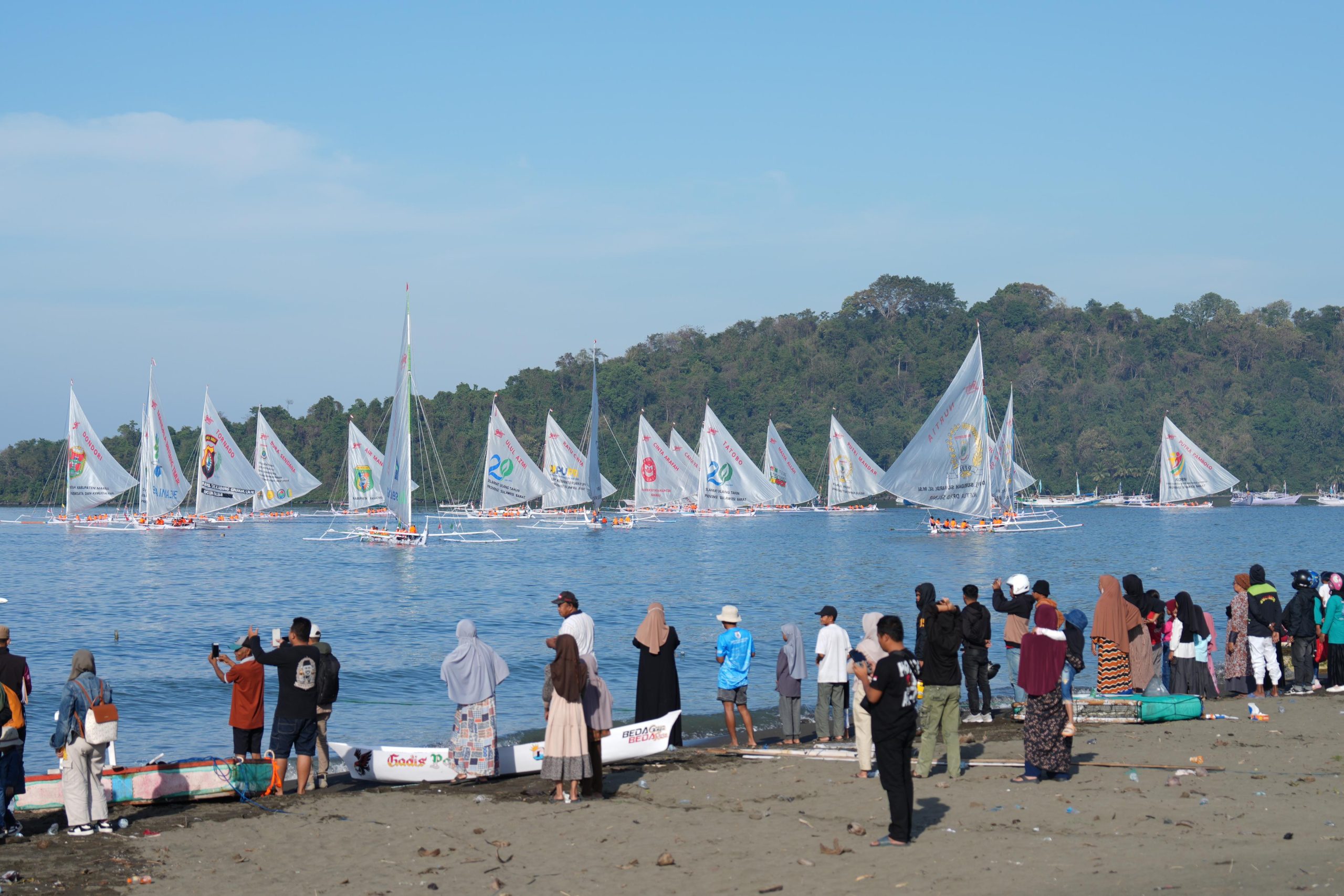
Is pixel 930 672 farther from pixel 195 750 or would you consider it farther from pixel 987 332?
pixel 987 332

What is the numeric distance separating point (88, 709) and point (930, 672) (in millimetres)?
6956

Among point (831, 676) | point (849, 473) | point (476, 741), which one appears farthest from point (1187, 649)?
point (849, 473)

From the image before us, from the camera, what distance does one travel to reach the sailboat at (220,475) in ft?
244

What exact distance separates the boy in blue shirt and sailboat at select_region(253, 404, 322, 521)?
Answer: 2954 inches

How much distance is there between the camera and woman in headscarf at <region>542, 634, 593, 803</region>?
33.4 feet

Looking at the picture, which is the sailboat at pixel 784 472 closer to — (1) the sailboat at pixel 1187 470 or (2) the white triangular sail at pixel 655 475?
(2) the white triangular sail at pixel 655 475

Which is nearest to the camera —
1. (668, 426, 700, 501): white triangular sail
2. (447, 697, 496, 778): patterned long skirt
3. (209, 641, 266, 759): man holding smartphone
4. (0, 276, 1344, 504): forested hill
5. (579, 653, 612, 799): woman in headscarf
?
(579, 653, 612, 799): woman in headscarf

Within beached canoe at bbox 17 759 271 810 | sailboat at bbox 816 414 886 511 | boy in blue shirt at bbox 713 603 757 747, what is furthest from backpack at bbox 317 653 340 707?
sailboat at bbox 816 414 886 511

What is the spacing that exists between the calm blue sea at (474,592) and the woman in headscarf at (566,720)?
6.45 m

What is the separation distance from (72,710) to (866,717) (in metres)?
6.69

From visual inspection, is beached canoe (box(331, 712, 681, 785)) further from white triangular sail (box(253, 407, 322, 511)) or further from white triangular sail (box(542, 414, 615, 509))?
white triangular sail (box(253, 407, 322, 511))

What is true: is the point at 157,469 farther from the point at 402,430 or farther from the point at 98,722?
the point at 98,722

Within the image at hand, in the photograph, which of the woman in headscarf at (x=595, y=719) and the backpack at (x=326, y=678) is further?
the backpack at (x=326, y=678)

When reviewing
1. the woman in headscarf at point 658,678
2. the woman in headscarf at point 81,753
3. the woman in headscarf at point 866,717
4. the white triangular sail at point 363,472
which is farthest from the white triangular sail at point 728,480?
the woman in headscarf at point 81,753
